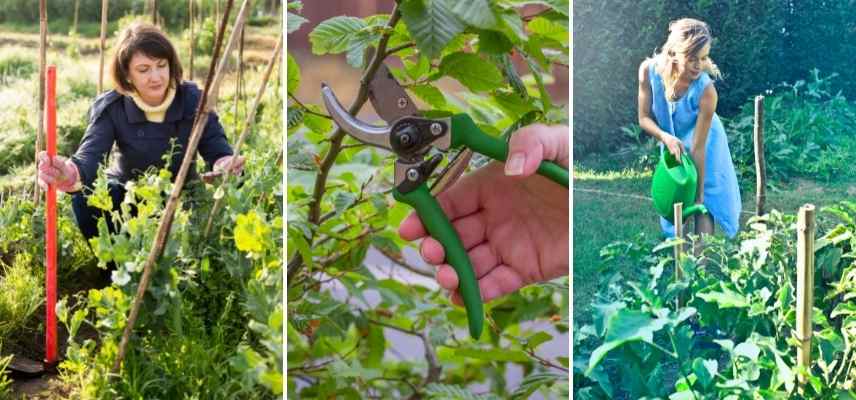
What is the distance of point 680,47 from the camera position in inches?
101

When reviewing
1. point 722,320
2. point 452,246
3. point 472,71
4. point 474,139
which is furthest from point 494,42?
point 722,320

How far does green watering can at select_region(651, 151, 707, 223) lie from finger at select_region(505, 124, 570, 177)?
0.22 m

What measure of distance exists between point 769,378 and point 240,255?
1.21 meters

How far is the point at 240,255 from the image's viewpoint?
8.35ft

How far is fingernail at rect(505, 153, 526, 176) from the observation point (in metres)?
2.41

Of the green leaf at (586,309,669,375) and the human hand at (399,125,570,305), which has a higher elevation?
the human hand at (399,125,570,305)

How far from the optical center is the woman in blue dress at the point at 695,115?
2562 mm

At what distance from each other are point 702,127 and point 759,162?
0.48ft

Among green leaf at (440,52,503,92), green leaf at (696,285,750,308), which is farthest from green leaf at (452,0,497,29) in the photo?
green leaf at (696,285,750,308)

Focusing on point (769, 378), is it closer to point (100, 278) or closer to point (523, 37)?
point (523, 37)

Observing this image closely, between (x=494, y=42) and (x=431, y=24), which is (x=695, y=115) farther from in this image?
(x=431, y=24)

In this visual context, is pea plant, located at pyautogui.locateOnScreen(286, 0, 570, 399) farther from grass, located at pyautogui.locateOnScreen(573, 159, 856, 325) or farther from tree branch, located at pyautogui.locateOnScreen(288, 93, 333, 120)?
grass, located at pyautogui.locateOnScreen(573, 159, 856, 325)

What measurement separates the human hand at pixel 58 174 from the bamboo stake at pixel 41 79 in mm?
33

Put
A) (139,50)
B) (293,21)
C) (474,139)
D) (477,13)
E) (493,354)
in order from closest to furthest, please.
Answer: (477,13) < (474,139) < (139,50) < (293,21) < (493,354)
